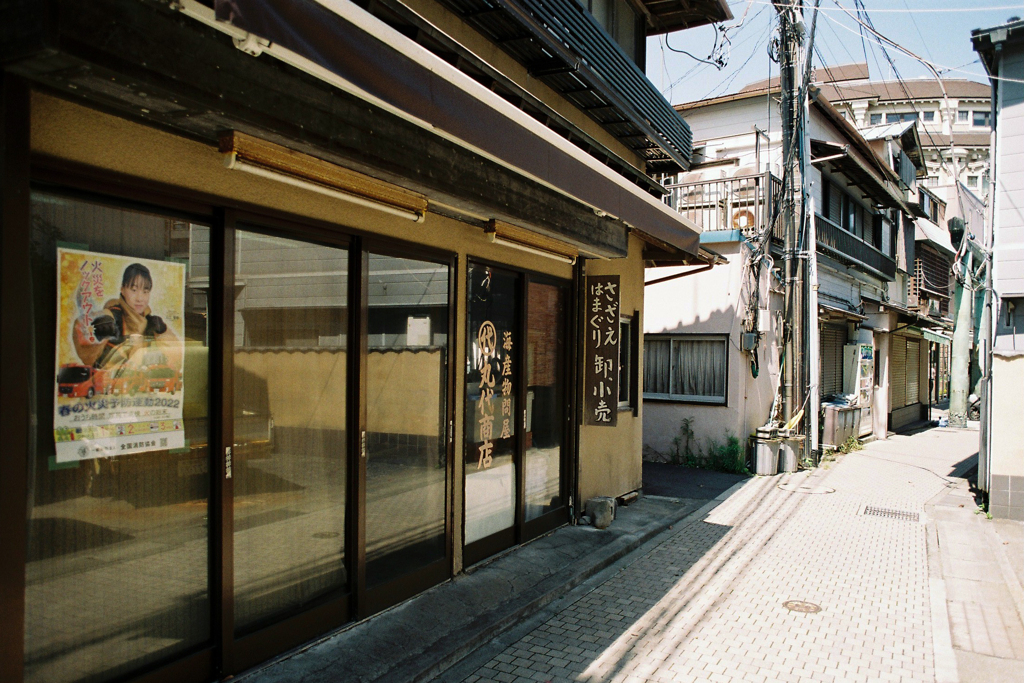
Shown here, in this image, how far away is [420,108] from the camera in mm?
3904

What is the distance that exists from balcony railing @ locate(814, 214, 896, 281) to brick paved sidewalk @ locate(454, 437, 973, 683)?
8.91 metres

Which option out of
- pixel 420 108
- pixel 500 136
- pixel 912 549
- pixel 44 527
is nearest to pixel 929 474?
pixel 912 549

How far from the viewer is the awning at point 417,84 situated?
300cm

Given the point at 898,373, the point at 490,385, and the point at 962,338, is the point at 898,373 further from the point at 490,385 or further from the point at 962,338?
the point at 490,385

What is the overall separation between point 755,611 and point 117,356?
5607 millimetres

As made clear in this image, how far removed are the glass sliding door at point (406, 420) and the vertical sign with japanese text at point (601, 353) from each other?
2.86 meters

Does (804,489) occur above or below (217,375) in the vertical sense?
below

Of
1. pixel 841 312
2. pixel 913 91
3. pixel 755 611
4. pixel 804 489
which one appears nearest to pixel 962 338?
pixel 841 312

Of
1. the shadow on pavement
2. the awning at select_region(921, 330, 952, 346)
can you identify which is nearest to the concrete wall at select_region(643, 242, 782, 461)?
the shadow on pavement

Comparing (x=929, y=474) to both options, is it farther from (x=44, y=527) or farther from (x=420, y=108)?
(x=44, y=527)

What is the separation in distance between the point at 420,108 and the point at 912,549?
8.19 meters

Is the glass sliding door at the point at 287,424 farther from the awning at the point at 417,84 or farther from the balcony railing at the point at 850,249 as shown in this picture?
the balcony railing at the point at 850,249

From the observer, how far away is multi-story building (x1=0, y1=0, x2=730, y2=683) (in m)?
2.99

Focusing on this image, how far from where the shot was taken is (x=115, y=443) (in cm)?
360
